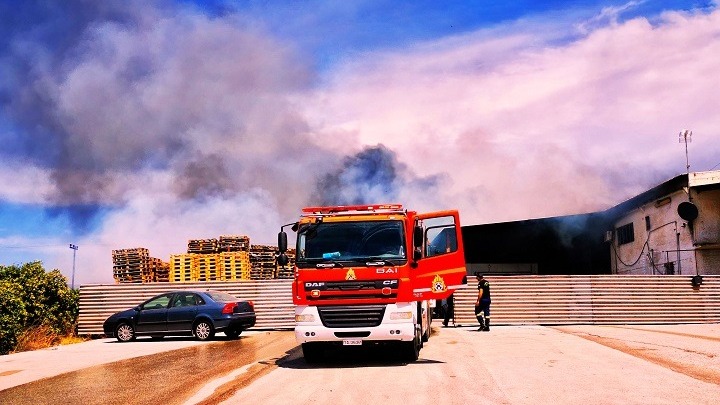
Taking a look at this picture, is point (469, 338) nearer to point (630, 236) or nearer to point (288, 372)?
point (288, 372)

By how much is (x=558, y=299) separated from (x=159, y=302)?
43.3ft

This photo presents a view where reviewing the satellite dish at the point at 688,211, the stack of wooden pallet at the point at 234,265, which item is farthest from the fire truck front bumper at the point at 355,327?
the satellite dish at the point at 688,211

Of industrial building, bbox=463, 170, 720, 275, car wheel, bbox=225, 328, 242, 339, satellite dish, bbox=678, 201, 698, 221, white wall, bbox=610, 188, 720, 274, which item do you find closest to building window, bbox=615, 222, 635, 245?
industrial building, bbox=463, 170, 720, 275

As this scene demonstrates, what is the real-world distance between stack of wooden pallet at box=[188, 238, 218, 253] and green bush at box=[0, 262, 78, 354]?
4.77 meters

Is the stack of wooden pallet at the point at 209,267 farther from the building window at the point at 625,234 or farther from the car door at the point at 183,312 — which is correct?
the building window at the point at 625,234

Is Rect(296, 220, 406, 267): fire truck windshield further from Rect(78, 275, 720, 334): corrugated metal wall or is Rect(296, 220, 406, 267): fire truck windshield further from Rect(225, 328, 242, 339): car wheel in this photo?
Rect(78, 275, 720, 334): corrugated metal wall

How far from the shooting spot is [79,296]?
23406 mm

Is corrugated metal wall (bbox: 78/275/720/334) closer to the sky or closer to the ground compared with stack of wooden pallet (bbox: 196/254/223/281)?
closer to the ground

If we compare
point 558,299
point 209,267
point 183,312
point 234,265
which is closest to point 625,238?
point 558,299

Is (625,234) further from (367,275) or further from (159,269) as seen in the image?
(367,275)

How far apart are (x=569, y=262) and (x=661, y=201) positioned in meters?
9.72

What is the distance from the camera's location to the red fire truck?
39.2 feet

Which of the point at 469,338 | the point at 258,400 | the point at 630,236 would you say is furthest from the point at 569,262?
the point at 258,400

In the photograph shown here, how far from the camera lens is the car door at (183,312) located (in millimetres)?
19281
